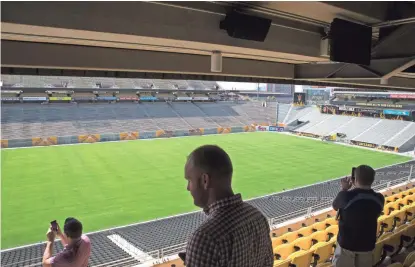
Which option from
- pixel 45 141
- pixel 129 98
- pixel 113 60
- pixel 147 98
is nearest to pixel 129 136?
pixel 45 141

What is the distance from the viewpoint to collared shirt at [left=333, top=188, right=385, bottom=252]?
3258mm

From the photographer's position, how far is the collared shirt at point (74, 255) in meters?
2.75

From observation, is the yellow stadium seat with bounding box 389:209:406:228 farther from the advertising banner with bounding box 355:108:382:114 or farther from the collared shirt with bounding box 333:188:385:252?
the advertising banner with bounding box 355:108:382:114

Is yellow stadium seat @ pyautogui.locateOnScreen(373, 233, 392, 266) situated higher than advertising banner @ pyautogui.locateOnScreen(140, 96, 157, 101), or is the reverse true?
advertising banner @ pyautogui.locateOnScreen(140, 96, 157, 101)

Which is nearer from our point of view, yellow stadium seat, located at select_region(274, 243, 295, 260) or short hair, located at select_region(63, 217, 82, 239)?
short hair, located at select_region(63, 217, 82, 239)

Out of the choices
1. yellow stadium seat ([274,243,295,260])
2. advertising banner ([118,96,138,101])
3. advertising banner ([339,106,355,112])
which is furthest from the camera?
advertising banner ([118,96,138,101])

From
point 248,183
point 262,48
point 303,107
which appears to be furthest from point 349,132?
point 262,48

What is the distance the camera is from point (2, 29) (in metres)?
2.84

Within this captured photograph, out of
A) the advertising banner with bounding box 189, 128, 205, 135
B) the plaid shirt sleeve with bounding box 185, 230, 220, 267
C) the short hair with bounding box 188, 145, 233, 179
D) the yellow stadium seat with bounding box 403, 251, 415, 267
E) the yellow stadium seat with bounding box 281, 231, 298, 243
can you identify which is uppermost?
the short hair with bounding box 188, 145, 233, 179

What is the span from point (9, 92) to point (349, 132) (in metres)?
37.6

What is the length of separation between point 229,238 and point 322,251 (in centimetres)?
438

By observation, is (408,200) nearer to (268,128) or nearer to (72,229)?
(72,229)

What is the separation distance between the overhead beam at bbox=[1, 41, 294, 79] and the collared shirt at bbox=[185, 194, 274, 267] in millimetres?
3273

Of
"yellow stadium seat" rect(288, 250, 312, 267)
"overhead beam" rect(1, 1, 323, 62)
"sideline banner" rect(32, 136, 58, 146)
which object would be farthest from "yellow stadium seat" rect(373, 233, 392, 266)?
"sideline banner" rect(32, 136, 58, 146)
